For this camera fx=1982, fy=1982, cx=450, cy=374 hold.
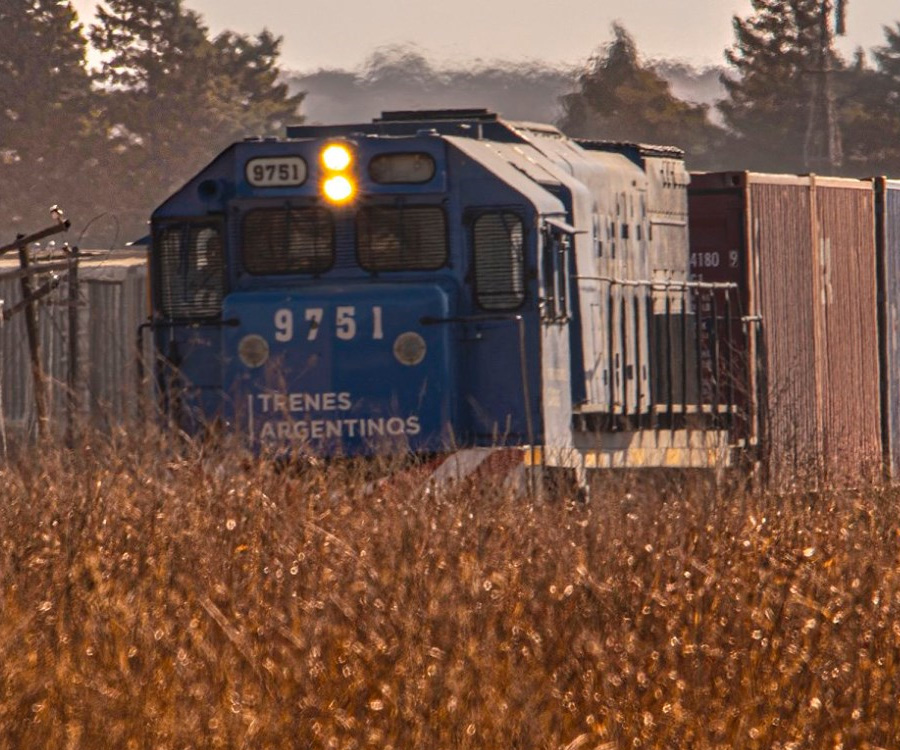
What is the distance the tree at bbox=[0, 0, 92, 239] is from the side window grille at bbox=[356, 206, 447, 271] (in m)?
39.0

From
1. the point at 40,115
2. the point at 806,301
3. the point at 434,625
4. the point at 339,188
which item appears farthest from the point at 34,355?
the point at 40,115

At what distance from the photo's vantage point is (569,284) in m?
12.5

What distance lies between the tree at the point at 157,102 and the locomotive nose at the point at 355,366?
40.2 m

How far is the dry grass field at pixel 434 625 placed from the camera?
521 cm

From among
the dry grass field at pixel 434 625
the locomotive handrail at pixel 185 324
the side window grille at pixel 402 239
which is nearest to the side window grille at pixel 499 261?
the side window grille at pixel 402 239

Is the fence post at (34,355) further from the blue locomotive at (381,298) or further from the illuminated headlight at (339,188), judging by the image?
the illuminated headlight at (339,188)

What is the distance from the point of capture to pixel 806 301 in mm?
16984

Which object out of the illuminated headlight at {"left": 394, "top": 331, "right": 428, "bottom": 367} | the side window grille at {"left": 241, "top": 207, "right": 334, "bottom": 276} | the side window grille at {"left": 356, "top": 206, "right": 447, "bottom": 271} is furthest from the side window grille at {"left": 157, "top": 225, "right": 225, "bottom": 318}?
the illuminated headlight at {"left": 394, "top": 331, "right": 428, "bottom": 367}

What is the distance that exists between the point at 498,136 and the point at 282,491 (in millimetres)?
5622

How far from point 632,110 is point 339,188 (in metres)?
41.0

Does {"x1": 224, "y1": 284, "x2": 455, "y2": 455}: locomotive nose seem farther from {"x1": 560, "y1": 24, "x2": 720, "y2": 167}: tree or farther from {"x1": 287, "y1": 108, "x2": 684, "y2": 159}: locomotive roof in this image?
{"x1": 560, "y1": 24, "x2": 720, "y2": 167}: tree

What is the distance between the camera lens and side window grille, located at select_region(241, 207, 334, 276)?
40.2 ft

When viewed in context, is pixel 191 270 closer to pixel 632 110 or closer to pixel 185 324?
pixel 185 324

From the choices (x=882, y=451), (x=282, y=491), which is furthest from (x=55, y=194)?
(x=282, y=491)
